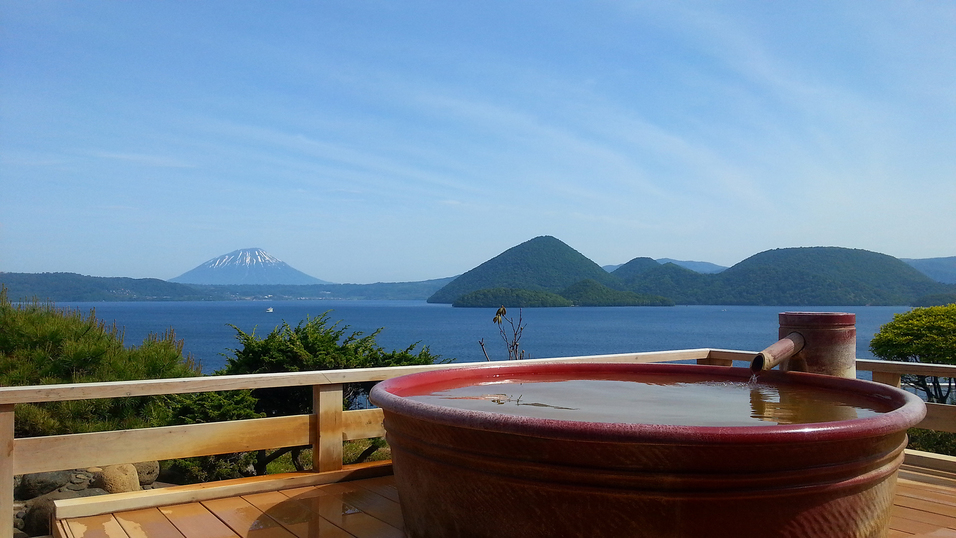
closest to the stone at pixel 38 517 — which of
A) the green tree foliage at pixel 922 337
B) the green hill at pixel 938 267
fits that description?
the green tree foliage at pixel 922 337

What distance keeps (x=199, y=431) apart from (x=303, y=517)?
28.5 inches

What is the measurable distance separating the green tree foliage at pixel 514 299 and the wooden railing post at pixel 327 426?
108 metres

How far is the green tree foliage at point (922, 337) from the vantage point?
9.95 metres

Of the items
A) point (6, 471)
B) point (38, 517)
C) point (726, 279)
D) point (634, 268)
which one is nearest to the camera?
point (6, 471)

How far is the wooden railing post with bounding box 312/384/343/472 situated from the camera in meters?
3.52

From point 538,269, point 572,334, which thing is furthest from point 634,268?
point 572,334

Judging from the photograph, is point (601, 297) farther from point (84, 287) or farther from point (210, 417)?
point (210, 417)

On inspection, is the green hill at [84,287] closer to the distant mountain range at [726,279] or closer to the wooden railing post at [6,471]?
the distant mountain range at [726,279]

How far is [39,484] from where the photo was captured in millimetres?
4691

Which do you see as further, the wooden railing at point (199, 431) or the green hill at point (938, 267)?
the green hill at point (938, 267)

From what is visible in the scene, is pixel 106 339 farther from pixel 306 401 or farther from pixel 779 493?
pixel 779 493

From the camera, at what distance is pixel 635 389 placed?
3.50 meters

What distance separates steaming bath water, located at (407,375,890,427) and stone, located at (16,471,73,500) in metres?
3.31

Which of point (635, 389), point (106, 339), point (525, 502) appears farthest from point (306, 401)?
point (525, 502)
